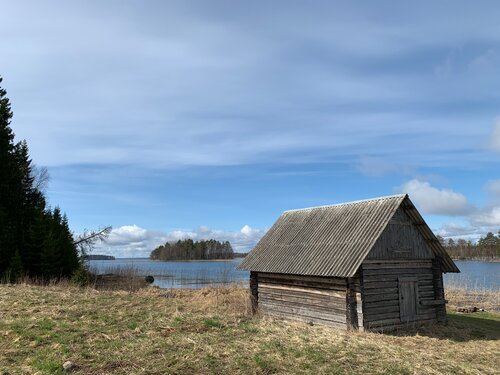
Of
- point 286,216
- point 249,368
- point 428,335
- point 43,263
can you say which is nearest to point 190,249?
point 43,263

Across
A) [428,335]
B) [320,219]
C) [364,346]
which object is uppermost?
[320,219]

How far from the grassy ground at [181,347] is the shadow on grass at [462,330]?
236 centimetres

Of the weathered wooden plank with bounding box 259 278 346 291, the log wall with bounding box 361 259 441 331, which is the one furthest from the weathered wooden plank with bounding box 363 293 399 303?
the weathered wooden plank with bounding box 259 278 346 291

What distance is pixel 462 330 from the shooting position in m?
18.1

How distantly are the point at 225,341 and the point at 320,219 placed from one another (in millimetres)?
12475

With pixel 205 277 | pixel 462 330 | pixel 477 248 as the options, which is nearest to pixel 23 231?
pixel 205 277

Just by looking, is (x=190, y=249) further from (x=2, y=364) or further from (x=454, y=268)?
(x=2, y=364)

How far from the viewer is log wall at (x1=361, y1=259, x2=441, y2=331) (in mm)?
17109


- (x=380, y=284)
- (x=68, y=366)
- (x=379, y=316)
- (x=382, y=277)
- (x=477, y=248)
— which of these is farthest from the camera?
(x=477, y=248)

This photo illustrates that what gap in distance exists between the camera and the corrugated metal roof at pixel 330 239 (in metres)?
17.2

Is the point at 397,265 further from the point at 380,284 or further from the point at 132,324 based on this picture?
the point at 132,324

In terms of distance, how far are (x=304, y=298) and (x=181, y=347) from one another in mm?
10664

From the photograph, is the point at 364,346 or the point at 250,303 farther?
the point at 250,303

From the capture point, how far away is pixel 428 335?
16.9 meters
